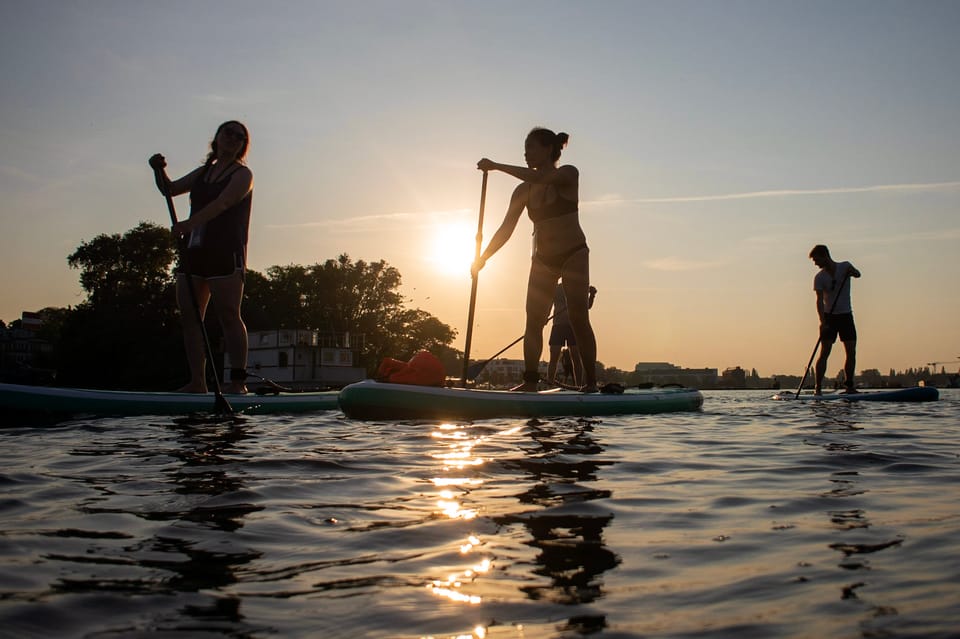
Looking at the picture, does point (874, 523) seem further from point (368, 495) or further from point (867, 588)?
point (368, 495)

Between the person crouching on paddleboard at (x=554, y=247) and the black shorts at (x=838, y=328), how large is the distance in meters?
6.46

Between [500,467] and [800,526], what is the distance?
5.13 feet

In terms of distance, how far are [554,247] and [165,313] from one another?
7094 centimetres

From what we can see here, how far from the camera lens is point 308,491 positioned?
3146 mm

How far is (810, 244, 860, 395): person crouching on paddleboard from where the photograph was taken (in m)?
12.7

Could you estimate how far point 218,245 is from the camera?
7.38 m

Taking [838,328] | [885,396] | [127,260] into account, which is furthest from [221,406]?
[127,260]

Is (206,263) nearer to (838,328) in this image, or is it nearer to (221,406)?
(221,406)

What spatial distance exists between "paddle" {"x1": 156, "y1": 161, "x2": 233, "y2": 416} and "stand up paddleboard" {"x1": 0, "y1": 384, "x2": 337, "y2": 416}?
0.23 metres

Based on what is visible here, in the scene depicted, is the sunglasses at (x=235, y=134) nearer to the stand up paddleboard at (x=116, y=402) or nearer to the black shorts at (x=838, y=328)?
the stand up paddleboard at (x=116, y=402)

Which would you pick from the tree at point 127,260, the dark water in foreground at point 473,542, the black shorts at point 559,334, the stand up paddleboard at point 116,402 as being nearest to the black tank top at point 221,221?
the stand up paddleboard at point 116,402

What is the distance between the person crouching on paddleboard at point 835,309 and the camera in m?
12.7

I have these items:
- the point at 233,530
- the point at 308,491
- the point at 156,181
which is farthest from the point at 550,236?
the point at 233,530

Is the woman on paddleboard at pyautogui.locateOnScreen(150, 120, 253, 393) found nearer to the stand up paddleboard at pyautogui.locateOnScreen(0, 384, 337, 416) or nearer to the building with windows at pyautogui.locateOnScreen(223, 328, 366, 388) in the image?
the stand up paddleboard at pyautogui.locateOnScreen(0, 384, 337, 416)
